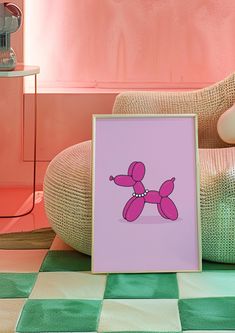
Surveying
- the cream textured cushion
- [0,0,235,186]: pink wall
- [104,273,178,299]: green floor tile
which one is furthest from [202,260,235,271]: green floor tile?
[0,0,235,186]: pink wall

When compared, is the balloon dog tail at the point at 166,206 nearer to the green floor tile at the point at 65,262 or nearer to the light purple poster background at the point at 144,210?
the light purple poster background at the point at 144,210

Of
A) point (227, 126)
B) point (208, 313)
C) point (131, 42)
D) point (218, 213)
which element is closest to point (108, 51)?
point (131, 42)

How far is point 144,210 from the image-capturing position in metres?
2.08

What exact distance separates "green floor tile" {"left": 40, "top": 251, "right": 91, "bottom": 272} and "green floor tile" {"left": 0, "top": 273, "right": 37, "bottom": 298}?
8cm

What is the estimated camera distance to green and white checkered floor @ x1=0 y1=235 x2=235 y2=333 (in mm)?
1774

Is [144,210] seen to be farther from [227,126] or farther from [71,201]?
[227,126]

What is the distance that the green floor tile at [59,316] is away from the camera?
175cm

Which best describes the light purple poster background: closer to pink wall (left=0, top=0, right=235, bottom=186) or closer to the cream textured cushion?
the cream textured cushion

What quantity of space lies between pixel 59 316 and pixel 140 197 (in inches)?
17.3

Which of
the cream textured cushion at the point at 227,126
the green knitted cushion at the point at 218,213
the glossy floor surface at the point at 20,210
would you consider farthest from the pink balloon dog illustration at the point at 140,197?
the glossy floor surface at the point at 20,210

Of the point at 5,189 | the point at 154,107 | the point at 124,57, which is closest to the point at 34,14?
the point at 124,57

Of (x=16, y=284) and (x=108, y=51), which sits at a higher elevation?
(x=108, y=51)

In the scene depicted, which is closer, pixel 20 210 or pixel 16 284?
pixel 16 284

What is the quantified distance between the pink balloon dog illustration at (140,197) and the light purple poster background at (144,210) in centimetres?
1
